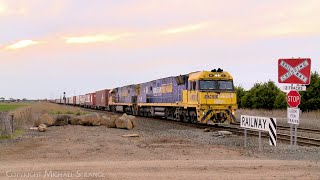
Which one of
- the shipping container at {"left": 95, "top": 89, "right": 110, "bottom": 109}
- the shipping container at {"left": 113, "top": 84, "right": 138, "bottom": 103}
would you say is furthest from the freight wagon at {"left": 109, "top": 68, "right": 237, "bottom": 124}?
the shipping container at {"left": 95, "top": 89, "right": 110, "bottom": 109}

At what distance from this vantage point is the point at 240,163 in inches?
474

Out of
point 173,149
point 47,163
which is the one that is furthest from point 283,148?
point 47,163

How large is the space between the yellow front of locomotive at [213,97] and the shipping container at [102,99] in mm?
42058

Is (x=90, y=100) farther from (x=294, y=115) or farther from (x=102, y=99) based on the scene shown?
(x=294, y=115)

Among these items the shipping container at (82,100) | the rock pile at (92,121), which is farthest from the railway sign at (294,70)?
the shipping container at (82,100)

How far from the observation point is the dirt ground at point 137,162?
10.1 meters

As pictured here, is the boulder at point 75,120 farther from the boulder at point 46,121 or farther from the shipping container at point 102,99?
the shipping container at point 102,99

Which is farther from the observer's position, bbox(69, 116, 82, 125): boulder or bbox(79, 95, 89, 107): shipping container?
bbox(79, 95, 89, 107): shipping container

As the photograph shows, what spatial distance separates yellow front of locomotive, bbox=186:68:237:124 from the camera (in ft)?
88.2

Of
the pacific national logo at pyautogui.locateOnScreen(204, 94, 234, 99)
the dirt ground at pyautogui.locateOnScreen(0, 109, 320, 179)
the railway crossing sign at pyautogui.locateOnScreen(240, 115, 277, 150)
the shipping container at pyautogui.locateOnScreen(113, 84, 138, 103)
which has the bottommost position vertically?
the dirt ground at pyautogui.locateOnScreen(0, 109, 320, 179)

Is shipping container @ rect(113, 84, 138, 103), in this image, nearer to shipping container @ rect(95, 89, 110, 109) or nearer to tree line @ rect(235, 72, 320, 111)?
shipping container @ rect(95, 89, 110, 109)

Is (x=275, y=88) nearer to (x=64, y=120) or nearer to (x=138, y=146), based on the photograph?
(x=64, y=120)

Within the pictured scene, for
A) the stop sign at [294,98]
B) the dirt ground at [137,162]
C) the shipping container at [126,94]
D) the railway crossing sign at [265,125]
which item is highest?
the shipping container at [126,94]

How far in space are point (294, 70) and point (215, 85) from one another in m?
11.3
